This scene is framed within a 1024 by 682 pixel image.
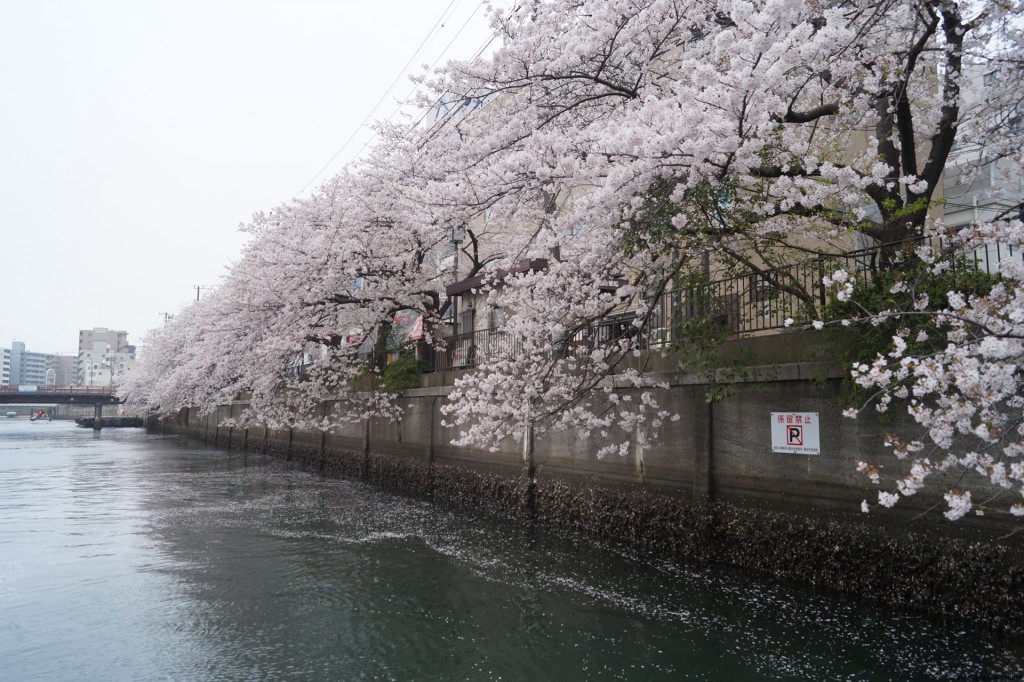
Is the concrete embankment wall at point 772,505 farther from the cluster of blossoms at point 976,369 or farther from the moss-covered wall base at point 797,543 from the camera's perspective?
the cluster of blossoms at point 976,369

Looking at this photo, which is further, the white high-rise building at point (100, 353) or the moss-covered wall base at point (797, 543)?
the white high-rise building at point (100, 353)

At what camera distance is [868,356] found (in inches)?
322

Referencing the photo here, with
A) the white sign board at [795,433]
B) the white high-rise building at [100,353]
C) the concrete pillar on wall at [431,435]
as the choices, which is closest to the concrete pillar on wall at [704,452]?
the white sign board at [795,433]

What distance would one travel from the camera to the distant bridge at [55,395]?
73.8m

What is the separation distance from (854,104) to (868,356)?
335 centimetres

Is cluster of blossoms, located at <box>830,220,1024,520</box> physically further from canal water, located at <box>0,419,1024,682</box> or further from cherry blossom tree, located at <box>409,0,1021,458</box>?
canal water, located at <box>0,419,1024,682</box>

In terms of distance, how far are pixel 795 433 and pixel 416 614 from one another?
5852 millimetres

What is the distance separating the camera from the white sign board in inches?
369

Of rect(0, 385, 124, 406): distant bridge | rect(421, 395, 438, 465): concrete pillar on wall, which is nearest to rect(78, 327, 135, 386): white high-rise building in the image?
rect(0, 385, 124, 406): distant bridge

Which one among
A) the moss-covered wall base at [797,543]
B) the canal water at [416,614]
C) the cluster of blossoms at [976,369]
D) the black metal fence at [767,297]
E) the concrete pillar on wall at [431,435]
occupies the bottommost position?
the canal water at [416,614]

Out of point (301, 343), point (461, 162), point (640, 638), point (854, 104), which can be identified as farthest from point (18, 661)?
point (301, 343)

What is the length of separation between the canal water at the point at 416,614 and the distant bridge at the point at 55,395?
229ft

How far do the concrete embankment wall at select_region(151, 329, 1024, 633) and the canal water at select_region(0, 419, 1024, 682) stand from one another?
427 millimetres

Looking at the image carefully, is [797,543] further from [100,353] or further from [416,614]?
[100,353]
